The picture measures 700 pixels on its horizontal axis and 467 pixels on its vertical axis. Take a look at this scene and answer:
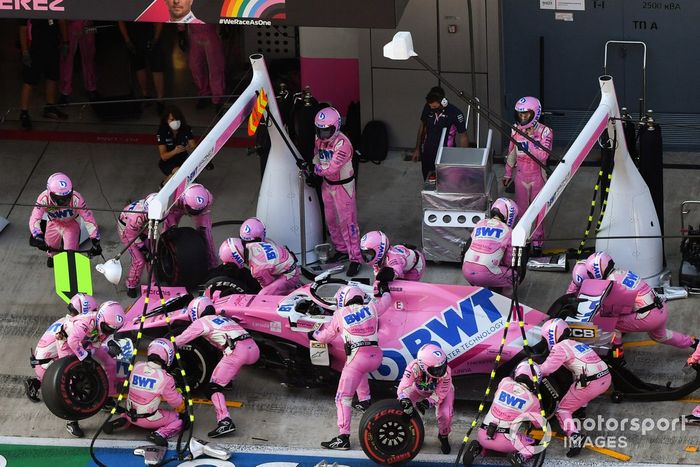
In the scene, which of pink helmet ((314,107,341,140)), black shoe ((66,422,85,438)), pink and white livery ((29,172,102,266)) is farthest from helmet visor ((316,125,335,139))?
black shoe ((66,422,85,438))

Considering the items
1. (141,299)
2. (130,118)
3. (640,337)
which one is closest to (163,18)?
(141,299)

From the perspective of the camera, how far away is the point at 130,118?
66.1ft

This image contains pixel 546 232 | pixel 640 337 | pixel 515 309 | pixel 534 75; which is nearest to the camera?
pixel 515 309

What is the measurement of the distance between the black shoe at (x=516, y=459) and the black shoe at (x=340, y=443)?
152cm

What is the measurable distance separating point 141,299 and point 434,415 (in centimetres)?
338

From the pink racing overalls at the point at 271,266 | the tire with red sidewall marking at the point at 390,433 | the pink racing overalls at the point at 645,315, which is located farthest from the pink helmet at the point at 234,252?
the pink racing overalls at the point at 645,315

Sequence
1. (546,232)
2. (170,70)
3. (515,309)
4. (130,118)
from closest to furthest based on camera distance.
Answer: (515,309), (546,232), (130,118), (170,70)

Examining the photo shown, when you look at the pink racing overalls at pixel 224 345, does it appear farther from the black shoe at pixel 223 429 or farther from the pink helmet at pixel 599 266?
the pink helmet at pixel 599 266

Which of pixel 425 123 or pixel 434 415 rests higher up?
pixel 425 123

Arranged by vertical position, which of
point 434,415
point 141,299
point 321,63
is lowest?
point 434,415

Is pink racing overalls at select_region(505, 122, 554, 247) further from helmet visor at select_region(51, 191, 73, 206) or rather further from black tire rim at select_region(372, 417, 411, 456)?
helmet visor at select_region(51, 191, 73, 206)

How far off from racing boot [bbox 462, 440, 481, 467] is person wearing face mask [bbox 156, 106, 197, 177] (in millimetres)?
6030

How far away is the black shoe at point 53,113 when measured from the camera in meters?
20.2

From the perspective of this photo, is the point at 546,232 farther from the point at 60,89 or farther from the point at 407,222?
the point at 60,89
